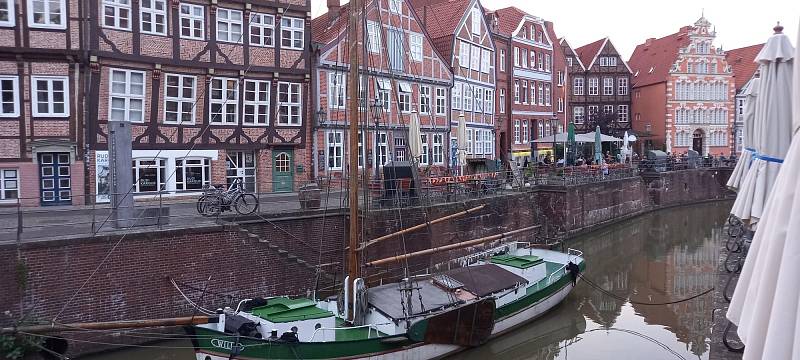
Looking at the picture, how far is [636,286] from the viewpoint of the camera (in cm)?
2073

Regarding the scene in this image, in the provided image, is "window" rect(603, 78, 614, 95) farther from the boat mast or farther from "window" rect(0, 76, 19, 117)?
"window" rect(0, 76, 19, 117)

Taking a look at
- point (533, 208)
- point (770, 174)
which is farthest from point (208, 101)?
point (770, 174)

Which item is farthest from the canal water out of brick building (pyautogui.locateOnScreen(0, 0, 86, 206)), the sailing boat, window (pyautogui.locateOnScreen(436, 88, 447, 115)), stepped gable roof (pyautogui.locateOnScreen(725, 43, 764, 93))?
stepped gable roof (pyautogui.locateOnScreen(725, 43, 764, 93))

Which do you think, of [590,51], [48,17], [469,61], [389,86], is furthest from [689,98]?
[48,17]

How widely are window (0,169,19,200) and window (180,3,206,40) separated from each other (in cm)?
694

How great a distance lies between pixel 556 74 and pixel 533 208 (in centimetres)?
1953

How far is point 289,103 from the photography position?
2397 centimetres

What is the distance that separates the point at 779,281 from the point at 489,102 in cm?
3569

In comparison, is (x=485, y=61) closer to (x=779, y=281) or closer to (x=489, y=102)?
(x=489, y=102)

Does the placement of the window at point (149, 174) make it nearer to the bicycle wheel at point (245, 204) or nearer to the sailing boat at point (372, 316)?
the bicycle wheel at point (245, 204)

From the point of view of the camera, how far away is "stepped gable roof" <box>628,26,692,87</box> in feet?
177

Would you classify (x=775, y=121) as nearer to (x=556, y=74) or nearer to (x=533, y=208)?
(x=533, y=208)

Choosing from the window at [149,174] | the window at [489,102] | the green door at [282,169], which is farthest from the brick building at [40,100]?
the window at [489,102]

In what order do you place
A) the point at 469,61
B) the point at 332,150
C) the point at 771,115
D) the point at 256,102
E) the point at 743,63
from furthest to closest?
1. the point at 743,63
2. the point at 469,61
3. the point at 332,150
4. the point at 256,102
5. the point at 771,115
